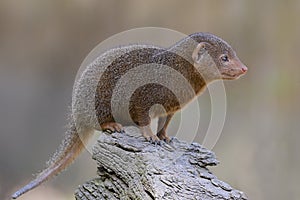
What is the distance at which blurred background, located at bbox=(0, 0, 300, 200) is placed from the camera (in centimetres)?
A: 154

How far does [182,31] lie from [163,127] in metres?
0.56

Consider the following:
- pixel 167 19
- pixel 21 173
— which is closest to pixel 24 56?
pixel 21 173

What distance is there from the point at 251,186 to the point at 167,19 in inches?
27.0

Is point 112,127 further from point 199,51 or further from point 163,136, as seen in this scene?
point 199,51

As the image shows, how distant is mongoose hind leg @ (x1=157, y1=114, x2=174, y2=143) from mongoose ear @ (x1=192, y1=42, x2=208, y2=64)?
180 mm

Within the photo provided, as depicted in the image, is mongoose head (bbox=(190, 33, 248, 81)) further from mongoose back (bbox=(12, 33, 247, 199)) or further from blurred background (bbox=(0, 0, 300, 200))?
blurred background (bbox=(0, 0, 300, 200))

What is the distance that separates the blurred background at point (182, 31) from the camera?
1.54 meters

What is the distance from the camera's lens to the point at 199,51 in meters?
0.98

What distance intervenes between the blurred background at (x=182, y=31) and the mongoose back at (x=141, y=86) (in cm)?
41

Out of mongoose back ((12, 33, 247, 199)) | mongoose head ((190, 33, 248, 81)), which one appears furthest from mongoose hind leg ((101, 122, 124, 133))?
mongoose head ((190, 33, 248, 81))

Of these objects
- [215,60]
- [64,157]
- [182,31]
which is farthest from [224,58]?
[182,31]

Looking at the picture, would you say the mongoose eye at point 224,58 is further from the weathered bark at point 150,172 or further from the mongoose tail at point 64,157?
the mongoose tail at point 64,157

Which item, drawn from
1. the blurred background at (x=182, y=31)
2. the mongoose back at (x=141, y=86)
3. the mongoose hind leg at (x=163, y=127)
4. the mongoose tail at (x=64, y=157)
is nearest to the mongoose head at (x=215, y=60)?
the mongoose back at (x=141, y=86)

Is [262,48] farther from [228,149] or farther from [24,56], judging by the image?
[24,56]
